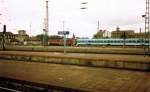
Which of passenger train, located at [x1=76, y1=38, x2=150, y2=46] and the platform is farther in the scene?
passenger train, located at [x1=76, y1=38, x2=150, y2=46]

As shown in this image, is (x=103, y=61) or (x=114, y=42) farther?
(x=114, y=42)

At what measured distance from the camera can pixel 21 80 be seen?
24.7 ft

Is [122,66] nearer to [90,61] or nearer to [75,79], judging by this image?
[90,61]

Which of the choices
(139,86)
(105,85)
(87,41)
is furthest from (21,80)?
(87,41)

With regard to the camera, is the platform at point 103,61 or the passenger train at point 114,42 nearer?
the platform at point 103,61

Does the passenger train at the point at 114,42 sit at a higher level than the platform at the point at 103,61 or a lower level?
higher

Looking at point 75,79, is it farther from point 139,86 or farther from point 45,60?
point 45,60

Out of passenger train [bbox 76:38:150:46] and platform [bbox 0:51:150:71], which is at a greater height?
passenger train [bbox 76:38:150:46]

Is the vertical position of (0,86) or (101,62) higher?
(101,62)

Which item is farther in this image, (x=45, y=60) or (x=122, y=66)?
(x=45, y=60)

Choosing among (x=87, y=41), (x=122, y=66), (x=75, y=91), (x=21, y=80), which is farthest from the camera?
(x=87, y=41)

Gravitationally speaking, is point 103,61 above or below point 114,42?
below

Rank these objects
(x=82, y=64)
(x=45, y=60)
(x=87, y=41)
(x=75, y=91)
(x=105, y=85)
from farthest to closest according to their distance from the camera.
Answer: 1. (x=87, y=41)
2. (x=45, y=60)
3. (x=82, y=64)
4. (x=105, y=85)
5. (x=75, y=91)

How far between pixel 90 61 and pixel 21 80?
4438 mm
